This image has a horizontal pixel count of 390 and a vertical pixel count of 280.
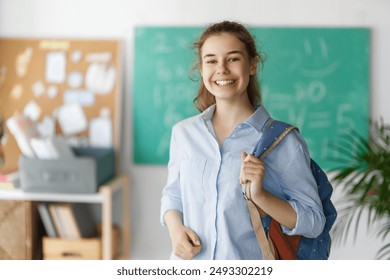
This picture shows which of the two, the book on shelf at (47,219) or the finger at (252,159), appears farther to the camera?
the book on shelf at (47,219)

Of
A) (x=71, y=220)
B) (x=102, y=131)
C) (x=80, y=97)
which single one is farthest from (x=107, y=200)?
(x=80, y=97)

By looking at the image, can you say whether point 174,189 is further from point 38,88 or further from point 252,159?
point 38,88

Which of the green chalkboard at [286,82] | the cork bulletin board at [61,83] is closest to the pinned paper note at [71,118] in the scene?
the cork bulletin board at [61,83]

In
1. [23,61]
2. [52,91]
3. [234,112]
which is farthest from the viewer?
[52,91]

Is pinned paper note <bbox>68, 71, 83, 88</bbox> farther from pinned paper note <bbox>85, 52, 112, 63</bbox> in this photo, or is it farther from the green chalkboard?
the green chalkboard

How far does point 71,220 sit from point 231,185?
125cm

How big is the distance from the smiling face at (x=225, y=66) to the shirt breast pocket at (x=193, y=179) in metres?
0.13

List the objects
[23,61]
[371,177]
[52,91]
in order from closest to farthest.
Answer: [371,177]
[23,61]
[52,91]

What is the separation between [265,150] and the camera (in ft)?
3.03

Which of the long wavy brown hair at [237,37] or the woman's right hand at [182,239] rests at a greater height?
the long wavy brown hair at [237,37]

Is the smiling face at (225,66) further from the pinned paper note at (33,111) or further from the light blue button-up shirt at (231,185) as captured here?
the pinned paper note at (33,111)

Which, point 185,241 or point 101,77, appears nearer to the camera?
point 185,241

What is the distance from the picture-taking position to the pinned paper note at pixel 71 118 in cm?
216

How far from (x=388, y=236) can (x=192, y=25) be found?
98 centimetres
